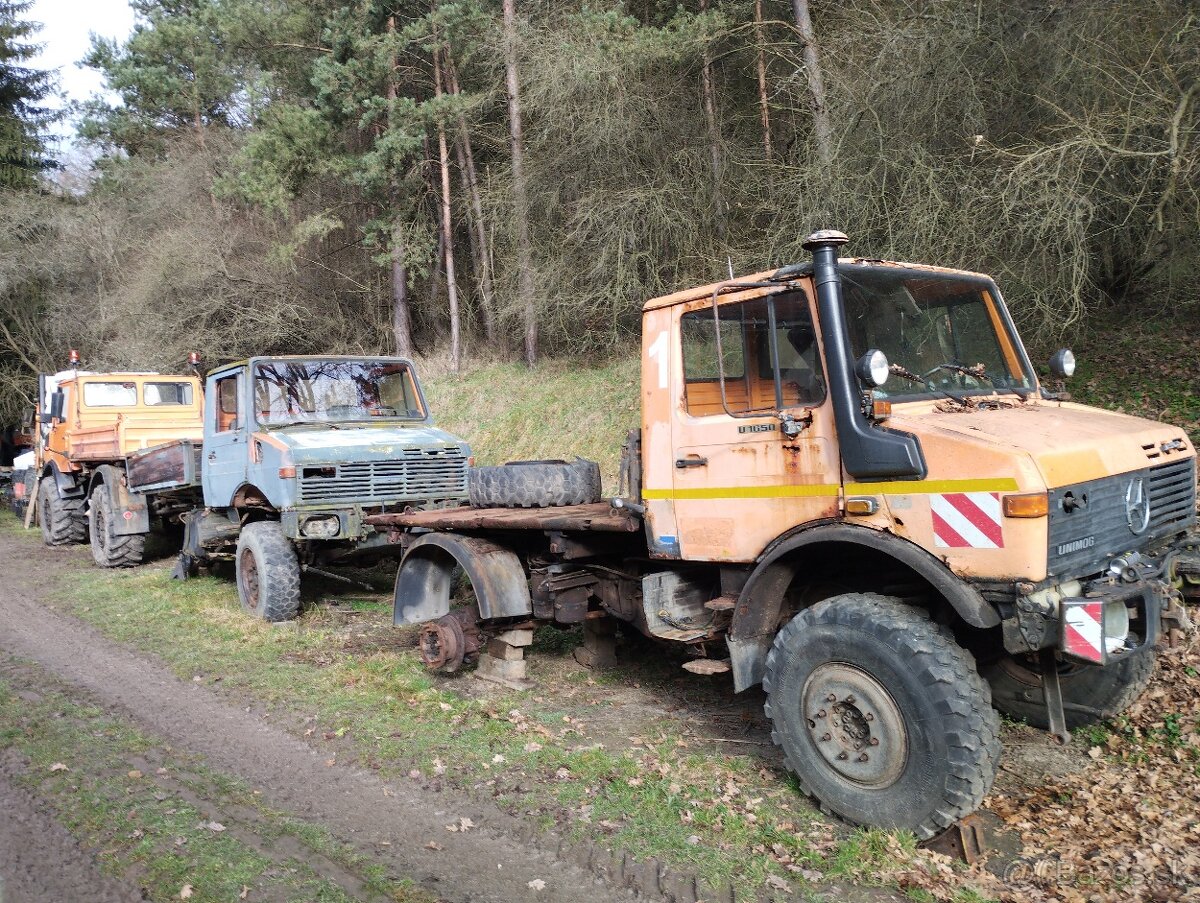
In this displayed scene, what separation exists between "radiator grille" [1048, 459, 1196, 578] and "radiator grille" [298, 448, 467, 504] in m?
5.99

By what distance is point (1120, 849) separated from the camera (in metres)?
3.68

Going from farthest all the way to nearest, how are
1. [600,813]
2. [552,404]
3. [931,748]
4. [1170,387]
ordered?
[552,404] < [1170,387] < [600,813] < [931,748]

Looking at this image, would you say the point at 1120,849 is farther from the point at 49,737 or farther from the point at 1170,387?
the point at 1170,387

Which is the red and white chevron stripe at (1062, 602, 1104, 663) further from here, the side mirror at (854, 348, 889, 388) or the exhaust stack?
the side mirror at (854, 348, 889, 388)

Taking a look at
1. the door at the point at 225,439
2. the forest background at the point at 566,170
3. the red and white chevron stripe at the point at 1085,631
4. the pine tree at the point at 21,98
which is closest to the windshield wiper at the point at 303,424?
the door at the point at 225,439

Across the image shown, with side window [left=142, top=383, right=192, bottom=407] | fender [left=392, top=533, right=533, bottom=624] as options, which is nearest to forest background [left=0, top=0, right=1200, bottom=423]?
side window [left=142, top=383, right=192, bottom=407]

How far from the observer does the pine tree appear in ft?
87.0

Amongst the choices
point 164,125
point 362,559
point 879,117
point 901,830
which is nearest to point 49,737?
point 362,559

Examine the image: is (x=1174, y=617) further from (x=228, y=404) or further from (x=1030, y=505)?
(x=228, y=404)

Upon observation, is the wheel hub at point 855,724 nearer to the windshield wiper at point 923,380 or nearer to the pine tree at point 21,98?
the windshield wiper at point 923,380

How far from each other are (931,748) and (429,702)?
3.40 meters

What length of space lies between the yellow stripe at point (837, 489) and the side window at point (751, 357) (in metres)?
0.39

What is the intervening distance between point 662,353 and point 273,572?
4885mm

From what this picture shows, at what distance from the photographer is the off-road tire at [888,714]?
3.53 meters
